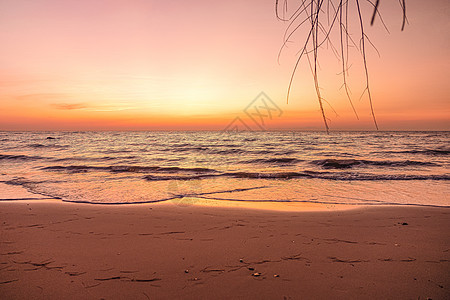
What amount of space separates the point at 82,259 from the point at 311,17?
353 cm

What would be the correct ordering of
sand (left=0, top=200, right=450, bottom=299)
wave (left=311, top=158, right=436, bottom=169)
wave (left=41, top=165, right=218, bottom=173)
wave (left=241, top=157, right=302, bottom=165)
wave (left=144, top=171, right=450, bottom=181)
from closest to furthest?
sand (left=0, top=200, right=450, bottom=299), wave (left=144, top=171, right=450, bottom=181), wave (left=41, top=165, right=218, bottom=173), wave (left=311, top=158, right=436, bottom=169), wave (left=241, top=157, right=302, bottom=165)

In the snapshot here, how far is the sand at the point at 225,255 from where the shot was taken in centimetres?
267

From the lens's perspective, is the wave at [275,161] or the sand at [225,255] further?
the wave at [275,161]

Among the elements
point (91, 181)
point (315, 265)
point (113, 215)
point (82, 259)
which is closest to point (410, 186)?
point (315, 265)

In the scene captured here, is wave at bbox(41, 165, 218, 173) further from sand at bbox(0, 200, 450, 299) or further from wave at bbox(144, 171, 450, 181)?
sand at bbox(0, 200, 450, 299)

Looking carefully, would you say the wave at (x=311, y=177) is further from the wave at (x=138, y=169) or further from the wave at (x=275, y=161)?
the wave at (x=275, y=161)

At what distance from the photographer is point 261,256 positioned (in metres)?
3.36

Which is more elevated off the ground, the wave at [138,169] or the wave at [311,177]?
the wave at [311,177]

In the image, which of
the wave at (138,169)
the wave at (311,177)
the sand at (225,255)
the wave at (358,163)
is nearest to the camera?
the sand at (225,255)

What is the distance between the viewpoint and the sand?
2668 millimetres

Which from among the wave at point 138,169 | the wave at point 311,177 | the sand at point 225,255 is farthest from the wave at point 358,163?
the sand at point 225,255

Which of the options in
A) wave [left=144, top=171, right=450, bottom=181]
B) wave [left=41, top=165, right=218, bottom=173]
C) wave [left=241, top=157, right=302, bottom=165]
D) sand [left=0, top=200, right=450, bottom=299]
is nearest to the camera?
sand [left=0, top=200, right=450, bottom=299]

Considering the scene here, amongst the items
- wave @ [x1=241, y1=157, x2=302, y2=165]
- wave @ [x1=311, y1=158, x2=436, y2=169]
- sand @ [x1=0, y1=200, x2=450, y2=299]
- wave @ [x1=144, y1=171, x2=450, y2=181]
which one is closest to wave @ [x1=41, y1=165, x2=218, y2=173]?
A: wave @ [x1=144, y1=171, x2=450, y2=181]

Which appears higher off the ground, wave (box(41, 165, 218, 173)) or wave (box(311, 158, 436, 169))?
wave (box(311, 158, 436, 169))
